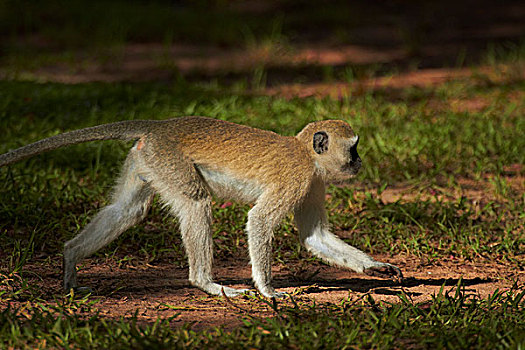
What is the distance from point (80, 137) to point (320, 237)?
1692mm

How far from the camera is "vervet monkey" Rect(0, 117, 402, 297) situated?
4352mm

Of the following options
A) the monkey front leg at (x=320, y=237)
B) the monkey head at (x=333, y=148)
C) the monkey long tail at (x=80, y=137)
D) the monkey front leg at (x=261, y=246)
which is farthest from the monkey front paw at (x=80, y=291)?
the monkey head at (x=333, y=148)

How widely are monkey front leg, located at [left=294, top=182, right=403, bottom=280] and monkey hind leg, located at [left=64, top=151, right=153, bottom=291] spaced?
3.44 ft

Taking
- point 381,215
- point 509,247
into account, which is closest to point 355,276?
point 381,215

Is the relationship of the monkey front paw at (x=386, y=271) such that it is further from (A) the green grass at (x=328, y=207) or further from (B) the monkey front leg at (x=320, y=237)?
(A) the green grass at (x=328, y=207)

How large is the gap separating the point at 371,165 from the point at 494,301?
2.84m

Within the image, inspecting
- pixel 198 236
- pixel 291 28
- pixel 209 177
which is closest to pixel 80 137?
pixel 209 177

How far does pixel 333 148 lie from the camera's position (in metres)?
4.55

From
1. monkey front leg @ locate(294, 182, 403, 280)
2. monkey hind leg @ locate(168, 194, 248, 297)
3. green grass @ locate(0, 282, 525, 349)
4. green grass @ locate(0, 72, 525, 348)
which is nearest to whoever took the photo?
green grass @ locate(0, 282, 525, 349)

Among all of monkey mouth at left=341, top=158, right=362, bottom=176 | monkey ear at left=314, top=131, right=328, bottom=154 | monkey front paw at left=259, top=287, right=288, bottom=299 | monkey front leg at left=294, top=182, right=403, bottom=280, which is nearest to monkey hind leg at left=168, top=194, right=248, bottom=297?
monkey front paw at left=259, top=287, right=288, bottom=299

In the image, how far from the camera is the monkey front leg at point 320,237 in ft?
15.4

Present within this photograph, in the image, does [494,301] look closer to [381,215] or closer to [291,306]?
[291,306]

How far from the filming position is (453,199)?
6.37 metres

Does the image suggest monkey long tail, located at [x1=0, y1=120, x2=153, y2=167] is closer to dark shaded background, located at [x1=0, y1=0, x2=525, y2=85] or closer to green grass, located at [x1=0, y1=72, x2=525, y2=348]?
green grass, located at [x1=0, y1=72, x2=525, y2=348]
